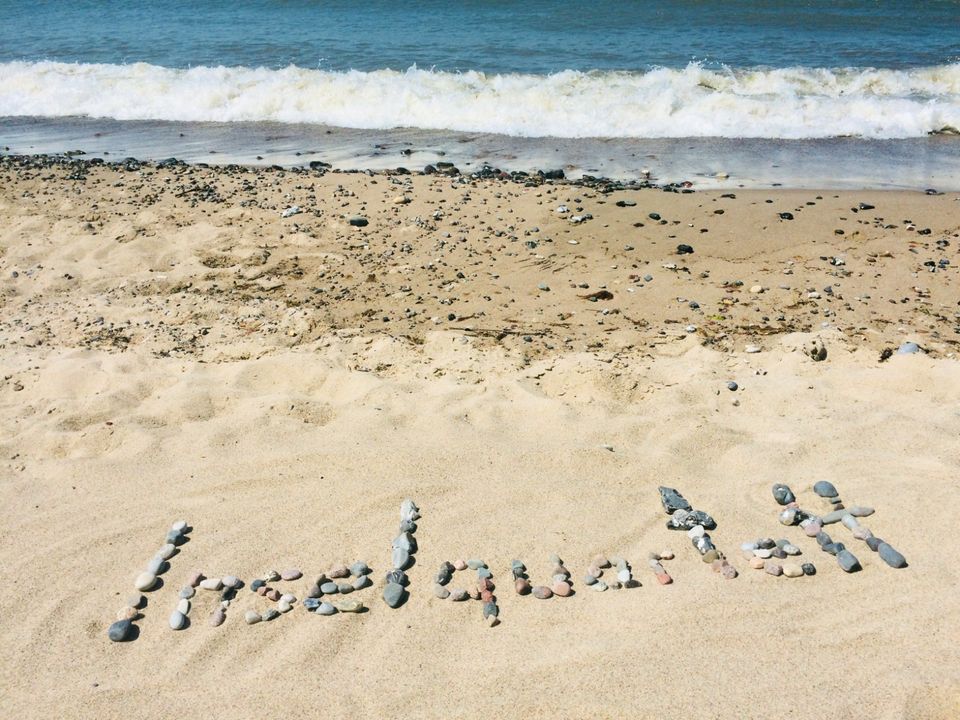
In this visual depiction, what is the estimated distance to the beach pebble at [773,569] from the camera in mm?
2961

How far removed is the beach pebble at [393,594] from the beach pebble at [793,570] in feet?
4.88

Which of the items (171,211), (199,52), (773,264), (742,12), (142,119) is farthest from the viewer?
(742,12)

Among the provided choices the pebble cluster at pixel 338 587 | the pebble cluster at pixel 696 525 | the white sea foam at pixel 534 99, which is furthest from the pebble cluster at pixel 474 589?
the white sea foam at pixel 534 99

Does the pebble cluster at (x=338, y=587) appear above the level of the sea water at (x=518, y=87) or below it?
below

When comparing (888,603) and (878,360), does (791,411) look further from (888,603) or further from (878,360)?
(888,603)

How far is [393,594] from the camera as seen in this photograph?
2.89 metres

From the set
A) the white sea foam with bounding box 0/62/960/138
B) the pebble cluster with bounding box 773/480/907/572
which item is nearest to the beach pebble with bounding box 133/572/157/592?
the pebble cluster with bounding box 773/480/907/572

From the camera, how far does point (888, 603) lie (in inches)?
109

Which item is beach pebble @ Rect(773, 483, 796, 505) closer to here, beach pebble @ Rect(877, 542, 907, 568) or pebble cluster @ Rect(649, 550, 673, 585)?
beach pebble @ Rect(877, 542, 907, 568)

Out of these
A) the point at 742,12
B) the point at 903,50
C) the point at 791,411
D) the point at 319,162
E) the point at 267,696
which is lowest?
the point at 267,696

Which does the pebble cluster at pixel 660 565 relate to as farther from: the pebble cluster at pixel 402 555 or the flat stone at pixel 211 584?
the flat stone at pixel 211 584

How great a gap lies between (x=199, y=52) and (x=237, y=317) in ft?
40.3

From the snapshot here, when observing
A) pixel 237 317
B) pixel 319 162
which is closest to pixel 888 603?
pixel 237 317

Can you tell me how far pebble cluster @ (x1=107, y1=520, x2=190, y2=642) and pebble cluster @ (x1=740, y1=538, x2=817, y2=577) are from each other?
2209 millimetres
